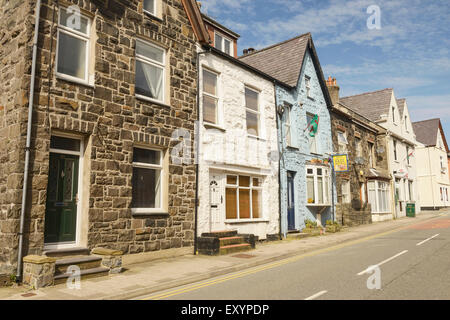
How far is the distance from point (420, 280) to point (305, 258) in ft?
13.8

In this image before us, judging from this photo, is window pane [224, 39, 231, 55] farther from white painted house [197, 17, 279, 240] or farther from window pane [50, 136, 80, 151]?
window pane [50, 136, 80, 151]

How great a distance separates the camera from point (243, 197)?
15.7 m

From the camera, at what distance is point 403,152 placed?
3512cm

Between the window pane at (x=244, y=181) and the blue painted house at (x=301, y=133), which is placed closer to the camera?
the window pane at (x=244, y=181)

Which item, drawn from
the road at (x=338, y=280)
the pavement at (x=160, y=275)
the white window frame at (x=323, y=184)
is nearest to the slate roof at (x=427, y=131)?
the white window frame at (x=323, y=184)

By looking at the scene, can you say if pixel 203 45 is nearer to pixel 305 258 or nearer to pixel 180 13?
pixel 180 13

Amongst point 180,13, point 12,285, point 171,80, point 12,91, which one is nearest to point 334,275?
point 12,285

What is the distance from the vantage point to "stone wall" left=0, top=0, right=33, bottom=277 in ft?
27.3

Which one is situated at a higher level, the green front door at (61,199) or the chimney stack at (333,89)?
the chimney stack at (333,89)

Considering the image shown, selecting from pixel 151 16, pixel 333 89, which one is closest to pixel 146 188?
pixel 151 16

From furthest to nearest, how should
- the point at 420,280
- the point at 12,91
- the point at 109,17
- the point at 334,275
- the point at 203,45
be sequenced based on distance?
the point at 203,45 < the point at 109,17 < the point at 12,91 < the point at 334,275 < the point at 420,280

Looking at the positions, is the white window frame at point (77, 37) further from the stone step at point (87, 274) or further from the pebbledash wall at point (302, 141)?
the pebbledash wall at point (302, 141)

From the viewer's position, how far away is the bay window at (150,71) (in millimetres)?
11852

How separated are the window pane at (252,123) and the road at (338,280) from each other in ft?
22.1
